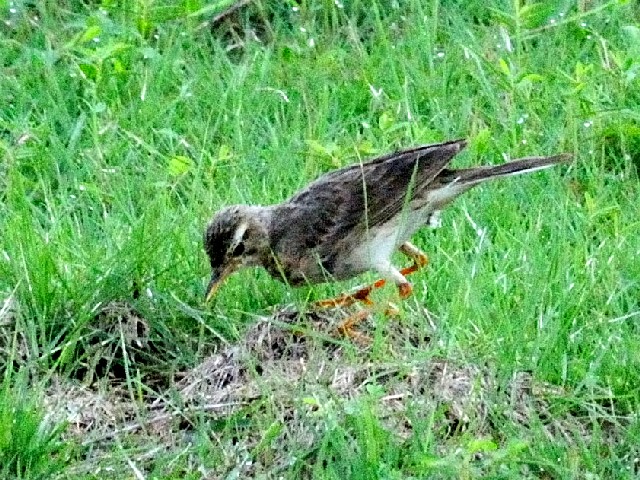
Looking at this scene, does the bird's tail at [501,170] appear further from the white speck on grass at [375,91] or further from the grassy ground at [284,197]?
the white speck on grass at [375,91]

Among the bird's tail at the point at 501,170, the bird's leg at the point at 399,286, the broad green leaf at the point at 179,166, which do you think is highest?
the broad green leaf at the point at 179,166

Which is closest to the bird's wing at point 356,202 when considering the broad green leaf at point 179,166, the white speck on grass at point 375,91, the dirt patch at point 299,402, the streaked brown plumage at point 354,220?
the streaked brown plumage at point 354,220

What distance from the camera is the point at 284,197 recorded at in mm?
8336

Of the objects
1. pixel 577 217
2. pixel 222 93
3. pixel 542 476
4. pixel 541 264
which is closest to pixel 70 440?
pixel 542 476

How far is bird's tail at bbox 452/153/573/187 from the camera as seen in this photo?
23.9 ft

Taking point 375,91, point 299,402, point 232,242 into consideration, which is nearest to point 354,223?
point 232,242

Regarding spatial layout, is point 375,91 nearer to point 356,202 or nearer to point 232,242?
point 356,202

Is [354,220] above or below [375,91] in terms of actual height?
above

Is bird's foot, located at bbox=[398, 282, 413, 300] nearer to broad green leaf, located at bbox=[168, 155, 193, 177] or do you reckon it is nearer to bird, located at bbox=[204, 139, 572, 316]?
bird, located at bbox=[204, 139, 572, 316]

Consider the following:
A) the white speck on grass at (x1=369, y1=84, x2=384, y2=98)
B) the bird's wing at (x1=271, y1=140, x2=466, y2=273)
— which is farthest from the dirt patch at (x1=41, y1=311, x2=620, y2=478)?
the white speck on grass at (x1=369, y1=84, x2=384, y2=98)

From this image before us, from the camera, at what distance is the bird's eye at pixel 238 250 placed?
712cm

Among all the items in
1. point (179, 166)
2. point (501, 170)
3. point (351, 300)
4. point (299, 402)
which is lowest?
point (351, 300)

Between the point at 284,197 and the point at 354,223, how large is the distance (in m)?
1.03

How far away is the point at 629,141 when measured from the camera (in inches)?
348
